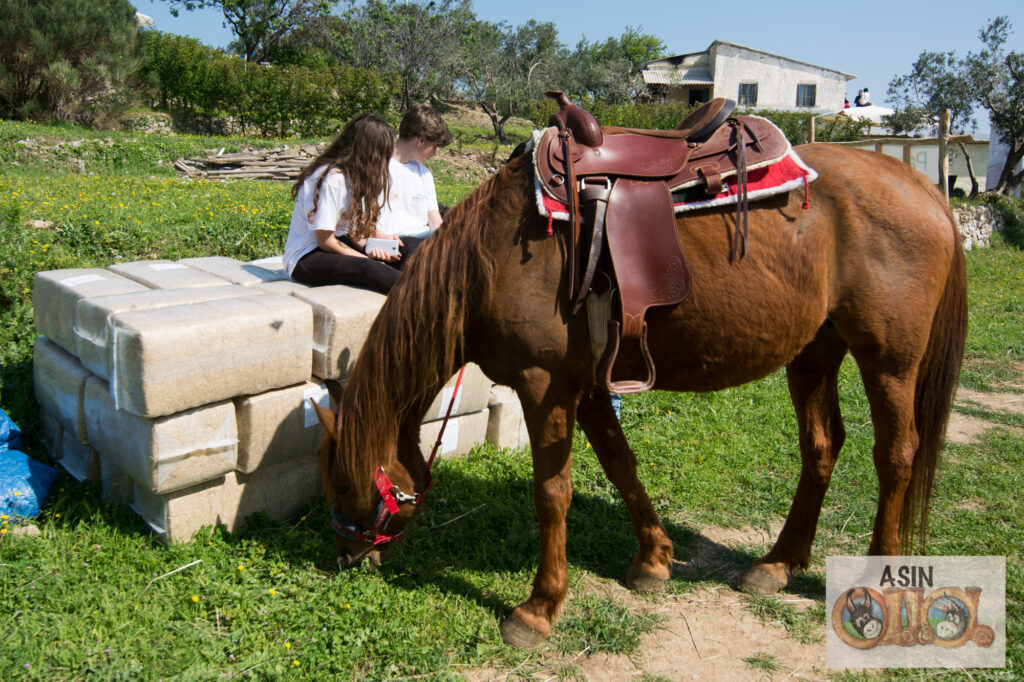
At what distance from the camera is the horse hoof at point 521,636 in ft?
8.45

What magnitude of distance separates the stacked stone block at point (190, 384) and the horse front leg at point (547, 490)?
109 cm

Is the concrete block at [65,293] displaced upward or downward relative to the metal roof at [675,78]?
Result: downward

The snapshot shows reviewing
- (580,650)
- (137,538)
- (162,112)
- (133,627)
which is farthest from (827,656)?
(162,112)

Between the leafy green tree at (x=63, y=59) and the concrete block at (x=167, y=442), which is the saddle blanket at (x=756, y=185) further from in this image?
the leafy green tree at (x=63, y=59)

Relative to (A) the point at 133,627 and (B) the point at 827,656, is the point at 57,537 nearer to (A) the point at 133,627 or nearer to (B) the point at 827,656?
(A) the point at 133,627

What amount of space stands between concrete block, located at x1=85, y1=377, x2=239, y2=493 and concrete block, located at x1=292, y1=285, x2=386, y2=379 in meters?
0.45

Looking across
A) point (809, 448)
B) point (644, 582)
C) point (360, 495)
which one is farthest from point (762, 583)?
point (360, 495)

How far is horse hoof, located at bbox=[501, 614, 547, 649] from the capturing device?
2576 mm

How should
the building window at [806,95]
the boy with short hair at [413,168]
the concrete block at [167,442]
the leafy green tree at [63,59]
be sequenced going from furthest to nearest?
the building window at [806,95]
the leafy green tree at [63,59]
the boy with short hair at [413,168]
the concrete block at [167,442]

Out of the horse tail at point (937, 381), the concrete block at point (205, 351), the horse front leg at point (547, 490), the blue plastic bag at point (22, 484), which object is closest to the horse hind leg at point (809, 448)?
the horse tail at point (937, 381)

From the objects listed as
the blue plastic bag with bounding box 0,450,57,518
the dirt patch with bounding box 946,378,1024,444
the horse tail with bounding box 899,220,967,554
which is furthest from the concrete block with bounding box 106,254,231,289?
the dirt patch with bounding box 946,378,1024,444

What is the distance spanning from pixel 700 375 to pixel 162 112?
2230 centimetres

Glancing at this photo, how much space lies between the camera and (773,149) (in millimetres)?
2582

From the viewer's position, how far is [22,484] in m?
2.99
